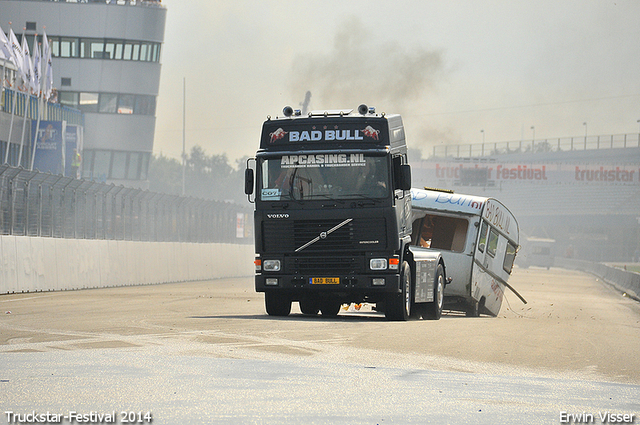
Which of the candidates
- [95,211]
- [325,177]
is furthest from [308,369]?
[95,211]

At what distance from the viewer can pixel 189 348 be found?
1112 centimetres

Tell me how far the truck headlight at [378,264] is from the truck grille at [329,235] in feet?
0.64

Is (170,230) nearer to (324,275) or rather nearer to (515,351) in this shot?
(324,275)

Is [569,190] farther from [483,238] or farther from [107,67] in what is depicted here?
[483,238]

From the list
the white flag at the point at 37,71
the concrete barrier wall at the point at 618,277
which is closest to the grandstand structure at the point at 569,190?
the concrete barrier wall at the point at 618,277

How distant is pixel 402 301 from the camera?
16266 mm

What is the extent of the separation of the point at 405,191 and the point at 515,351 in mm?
4736

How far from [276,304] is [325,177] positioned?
2774 millimetres

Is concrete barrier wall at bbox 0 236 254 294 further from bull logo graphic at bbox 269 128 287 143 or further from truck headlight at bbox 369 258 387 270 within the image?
truck headlight at bbox 369 258 387 270

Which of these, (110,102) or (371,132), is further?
(110,102)

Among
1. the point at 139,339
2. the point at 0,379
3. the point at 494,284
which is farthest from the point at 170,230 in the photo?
the point at 0,379

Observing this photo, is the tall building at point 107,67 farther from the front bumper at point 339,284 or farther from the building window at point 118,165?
the front bumper at point 339,284

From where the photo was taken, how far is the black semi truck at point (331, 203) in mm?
15492

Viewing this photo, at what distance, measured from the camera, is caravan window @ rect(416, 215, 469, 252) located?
819 inches
